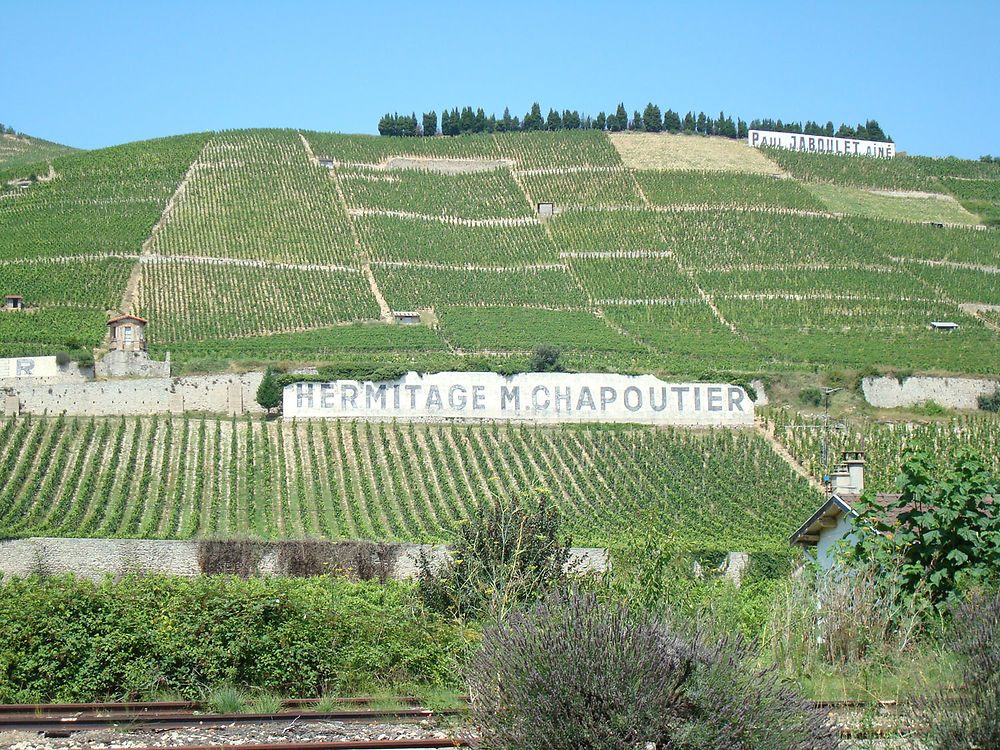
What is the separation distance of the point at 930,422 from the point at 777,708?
36.5m

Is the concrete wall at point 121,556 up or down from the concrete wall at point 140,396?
down

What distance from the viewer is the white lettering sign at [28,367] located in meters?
42.5

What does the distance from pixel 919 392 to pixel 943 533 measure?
36357 millimetres

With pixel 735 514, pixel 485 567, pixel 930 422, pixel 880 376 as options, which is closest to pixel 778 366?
pixel 880 376

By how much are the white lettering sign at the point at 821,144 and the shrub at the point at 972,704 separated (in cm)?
9204

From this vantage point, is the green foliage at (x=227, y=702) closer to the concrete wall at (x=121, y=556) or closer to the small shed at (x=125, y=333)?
the concrete wall at (x=121, y=556)

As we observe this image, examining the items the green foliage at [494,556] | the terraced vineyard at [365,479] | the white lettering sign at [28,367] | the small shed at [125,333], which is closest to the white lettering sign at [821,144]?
the small shed at [125,333]

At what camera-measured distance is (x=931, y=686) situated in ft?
28.7

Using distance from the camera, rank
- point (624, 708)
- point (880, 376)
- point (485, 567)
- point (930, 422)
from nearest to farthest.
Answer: point (624, 708)
point (485, 567)
point (930, 422)
point (880, 376)

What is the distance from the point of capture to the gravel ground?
32.0 ft

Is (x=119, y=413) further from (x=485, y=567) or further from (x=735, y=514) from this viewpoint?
(x=485, y=567)

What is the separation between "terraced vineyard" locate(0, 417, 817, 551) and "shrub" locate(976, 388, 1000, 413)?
1240 centimetres

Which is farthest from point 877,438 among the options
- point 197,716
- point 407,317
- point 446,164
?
point 446,164

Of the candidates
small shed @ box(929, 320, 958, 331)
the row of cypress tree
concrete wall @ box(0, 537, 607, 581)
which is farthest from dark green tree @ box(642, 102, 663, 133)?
concrete wall @ box(0, 537, 607, 581)
